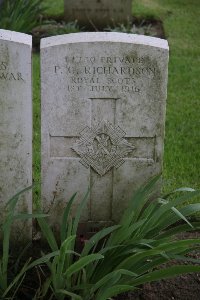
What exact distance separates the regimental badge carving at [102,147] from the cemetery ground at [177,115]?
1.93ft

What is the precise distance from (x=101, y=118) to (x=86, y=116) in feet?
0.27

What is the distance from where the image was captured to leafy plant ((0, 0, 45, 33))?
6246 mm

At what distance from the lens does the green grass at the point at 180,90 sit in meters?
4.70

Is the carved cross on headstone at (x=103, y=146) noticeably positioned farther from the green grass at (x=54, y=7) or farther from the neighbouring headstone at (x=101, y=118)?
the green grass at (x=54, y=7)

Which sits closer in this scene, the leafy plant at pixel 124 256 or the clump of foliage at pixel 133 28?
the leafy plant at pixel 124 256

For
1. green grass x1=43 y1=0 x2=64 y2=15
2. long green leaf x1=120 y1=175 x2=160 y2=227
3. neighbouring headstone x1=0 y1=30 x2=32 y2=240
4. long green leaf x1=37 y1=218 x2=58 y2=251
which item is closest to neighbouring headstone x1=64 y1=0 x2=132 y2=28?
green grass x1=43 y1=0 x2=64 y2=15

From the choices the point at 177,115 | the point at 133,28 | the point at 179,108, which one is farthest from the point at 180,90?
the point at 133,28

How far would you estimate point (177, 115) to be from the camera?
5.65 m

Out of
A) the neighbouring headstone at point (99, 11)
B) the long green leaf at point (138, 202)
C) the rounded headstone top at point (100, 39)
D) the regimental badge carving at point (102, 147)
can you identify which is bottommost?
the long green leaf at point (138, 202)

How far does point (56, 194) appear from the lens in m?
3.60

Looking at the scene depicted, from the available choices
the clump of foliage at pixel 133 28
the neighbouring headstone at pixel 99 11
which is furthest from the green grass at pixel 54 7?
the clump of foliage at pixel 133 28

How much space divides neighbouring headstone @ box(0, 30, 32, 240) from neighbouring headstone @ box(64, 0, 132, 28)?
4655mm

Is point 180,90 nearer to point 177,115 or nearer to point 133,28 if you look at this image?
point 177,115

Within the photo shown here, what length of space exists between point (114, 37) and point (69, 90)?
36 centimetres
